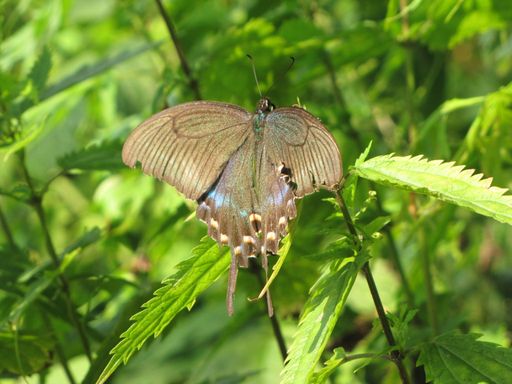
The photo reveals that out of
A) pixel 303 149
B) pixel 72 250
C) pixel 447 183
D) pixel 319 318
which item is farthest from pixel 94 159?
pixel 447 183

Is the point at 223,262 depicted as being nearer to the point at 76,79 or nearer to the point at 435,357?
the point at 435,357

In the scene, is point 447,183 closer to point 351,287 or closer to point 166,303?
point 351,287

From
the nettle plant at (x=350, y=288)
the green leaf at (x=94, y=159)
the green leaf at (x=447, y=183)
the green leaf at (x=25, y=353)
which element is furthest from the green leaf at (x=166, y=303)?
the green leaf at (x=94, y=159)

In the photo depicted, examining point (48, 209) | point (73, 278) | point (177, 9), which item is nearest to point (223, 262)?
point (73, 278)

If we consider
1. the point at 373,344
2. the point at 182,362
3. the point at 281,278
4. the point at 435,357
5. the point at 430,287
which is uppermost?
the point at 435,357

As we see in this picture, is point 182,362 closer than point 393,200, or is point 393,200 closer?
point 393,200
